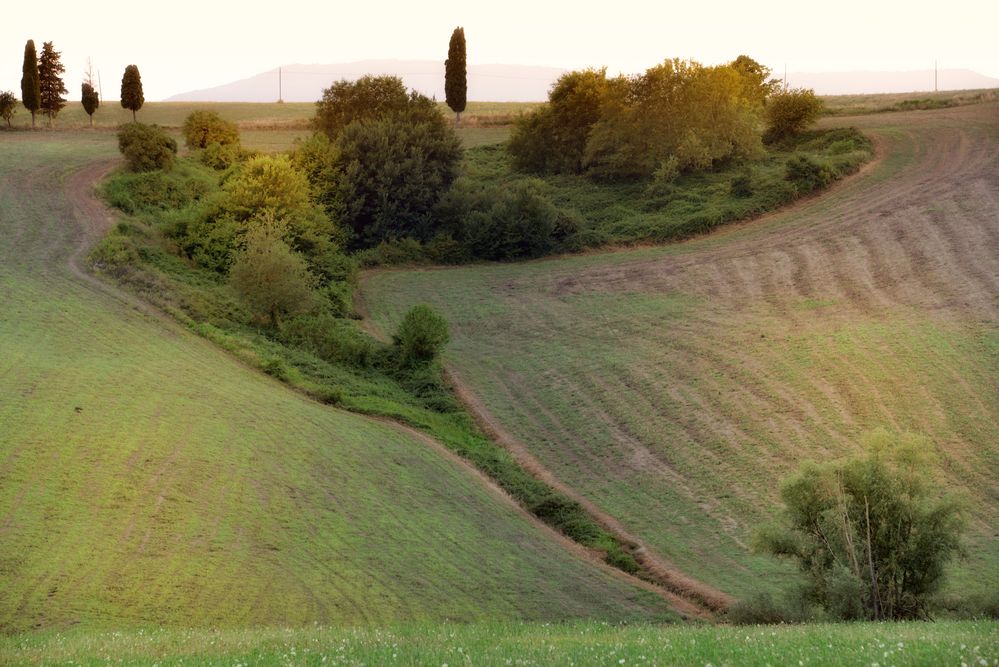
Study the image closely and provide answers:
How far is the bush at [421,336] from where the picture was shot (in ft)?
129

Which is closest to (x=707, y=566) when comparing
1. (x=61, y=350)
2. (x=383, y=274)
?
(x=61, y=350)

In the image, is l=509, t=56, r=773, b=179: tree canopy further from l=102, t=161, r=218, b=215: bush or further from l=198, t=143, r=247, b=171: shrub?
l=102, t=161, r=218, b=215: bush

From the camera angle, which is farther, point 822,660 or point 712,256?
point 712,256

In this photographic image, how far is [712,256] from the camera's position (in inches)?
2057

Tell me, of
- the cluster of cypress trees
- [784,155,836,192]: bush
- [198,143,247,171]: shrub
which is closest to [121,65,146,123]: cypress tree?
the cluster of cypress trees

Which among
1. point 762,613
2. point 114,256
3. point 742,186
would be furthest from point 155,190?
point 762,613

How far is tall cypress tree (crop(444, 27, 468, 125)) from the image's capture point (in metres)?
81.4

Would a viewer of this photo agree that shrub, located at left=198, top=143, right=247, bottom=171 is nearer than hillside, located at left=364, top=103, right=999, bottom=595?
No

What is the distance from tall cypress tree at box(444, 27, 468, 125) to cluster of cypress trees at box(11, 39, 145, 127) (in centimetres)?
2381

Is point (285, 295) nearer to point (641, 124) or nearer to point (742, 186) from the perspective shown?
point (742, 186)

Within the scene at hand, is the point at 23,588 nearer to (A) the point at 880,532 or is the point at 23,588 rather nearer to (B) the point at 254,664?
(B) the point at 254,664

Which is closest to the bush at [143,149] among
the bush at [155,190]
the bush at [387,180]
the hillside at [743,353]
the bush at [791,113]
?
the bush at [155,190]

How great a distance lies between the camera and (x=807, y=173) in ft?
202

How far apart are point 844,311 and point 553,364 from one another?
1130 centimetres
